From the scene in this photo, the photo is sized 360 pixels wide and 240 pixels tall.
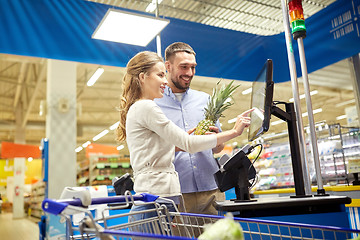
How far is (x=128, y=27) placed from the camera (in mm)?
3543

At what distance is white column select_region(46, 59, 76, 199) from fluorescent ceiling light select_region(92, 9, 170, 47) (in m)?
4.51

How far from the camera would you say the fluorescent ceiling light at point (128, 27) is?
3.30 metres

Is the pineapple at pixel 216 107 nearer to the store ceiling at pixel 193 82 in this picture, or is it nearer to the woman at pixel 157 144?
the woman at pixel 157 144

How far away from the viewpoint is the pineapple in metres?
1.99

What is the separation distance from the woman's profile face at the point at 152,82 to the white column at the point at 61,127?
20.5ft

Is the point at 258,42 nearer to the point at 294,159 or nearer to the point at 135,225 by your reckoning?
the point at 294,159

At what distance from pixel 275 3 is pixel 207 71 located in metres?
4.28

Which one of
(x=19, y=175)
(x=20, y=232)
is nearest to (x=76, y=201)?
(x=20, y=232)

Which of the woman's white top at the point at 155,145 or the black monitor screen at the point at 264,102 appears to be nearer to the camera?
the woman's white top at the point at 155,145

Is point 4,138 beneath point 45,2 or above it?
above

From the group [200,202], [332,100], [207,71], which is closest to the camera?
[200,202]

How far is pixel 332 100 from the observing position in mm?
18781

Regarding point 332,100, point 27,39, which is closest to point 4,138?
point 332,100

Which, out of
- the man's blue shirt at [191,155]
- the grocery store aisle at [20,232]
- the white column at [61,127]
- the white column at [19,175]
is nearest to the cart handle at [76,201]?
the man's blue shirt at [191,155]
